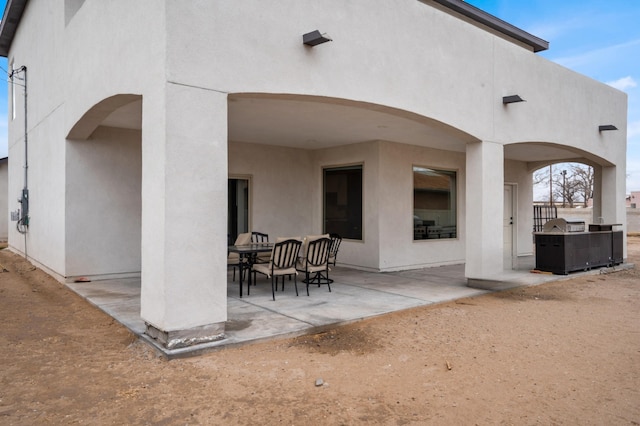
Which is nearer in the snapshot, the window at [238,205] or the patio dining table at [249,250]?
the patio dining table at [249,250]

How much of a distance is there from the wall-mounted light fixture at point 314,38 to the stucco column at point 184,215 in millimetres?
1193

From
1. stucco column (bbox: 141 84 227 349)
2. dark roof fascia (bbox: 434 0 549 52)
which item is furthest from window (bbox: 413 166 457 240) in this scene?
stucco column (bbox: 141 84 227 349)

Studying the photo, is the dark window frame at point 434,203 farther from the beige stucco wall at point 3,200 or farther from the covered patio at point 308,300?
the beige stucco wall at point 3,200

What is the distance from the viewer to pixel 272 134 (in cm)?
836

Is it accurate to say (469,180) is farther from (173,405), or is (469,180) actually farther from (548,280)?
(173,405)

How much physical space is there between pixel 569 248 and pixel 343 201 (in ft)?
14.8

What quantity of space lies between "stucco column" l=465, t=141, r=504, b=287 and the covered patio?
0.41m

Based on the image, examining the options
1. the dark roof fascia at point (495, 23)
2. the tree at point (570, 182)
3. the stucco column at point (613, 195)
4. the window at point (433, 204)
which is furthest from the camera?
the tree at point (570, 182)

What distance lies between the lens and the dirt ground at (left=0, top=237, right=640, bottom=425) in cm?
288

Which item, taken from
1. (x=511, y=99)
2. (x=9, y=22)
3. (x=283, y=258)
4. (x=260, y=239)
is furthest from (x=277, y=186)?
(x=9, y=22)

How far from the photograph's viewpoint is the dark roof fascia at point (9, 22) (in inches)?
408

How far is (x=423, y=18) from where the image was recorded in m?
6.17

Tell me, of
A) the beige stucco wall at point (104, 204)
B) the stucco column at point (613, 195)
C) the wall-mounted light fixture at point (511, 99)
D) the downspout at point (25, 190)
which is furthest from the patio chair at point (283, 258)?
the stucco column at point (613, 195)

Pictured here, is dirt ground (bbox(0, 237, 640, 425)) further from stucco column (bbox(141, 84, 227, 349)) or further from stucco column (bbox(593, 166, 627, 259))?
stucco column (bbox(593, 166, 627, 259))
